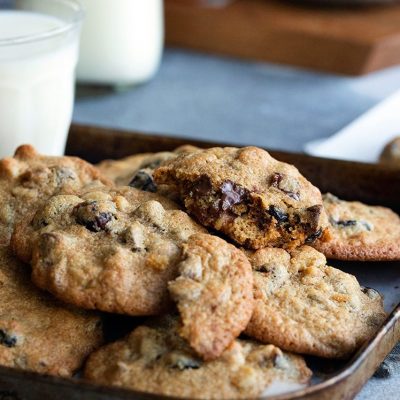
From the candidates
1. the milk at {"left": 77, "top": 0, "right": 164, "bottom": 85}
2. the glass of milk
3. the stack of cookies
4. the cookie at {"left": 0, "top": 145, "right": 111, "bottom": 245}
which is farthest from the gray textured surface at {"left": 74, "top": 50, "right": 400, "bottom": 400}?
the stack of cookies

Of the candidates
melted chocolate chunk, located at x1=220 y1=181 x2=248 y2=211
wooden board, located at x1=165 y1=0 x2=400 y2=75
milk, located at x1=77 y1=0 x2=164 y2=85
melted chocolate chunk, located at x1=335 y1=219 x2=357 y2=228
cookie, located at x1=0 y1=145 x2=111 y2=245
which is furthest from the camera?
wooden board, located at x1=165 y1=0 x2=400 y2=75

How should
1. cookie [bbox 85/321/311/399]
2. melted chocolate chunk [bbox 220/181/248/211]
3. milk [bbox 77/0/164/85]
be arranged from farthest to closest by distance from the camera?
1. milk [bbox 77/0/164/85]
2. melted chocolate chunk [bbox 220/181/248/211]
3. cookie [bbox 85/321/311/399]

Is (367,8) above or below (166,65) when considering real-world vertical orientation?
above

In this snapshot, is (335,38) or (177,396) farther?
(335,38)

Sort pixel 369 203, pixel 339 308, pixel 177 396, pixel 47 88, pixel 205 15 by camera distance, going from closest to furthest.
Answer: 1. pixel 177 396
2. pixel 339 308
3. pixel 369 203
4. pixel 47 88
5. pixel 205 15

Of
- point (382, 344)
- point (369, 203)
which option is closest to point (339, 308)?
point (382, 344)

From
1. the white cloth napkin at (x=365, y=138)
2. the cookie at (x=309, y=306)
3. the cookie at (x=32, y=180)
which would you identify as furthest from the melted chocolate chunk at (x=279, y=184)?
the white cloth napkin at (x=365, y=138)

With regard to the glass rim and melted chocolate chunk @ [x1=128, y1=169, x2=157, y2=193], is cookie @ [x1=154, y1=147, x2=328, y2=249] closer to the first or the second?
melted chocolate chunk @ [x1=128, y1=169, x2=157, y2=193]

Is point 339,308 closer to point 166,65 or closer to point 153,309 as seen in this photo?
point 153,309

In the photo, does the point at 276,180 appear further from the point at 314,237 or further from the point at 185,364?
the point at 185,364
